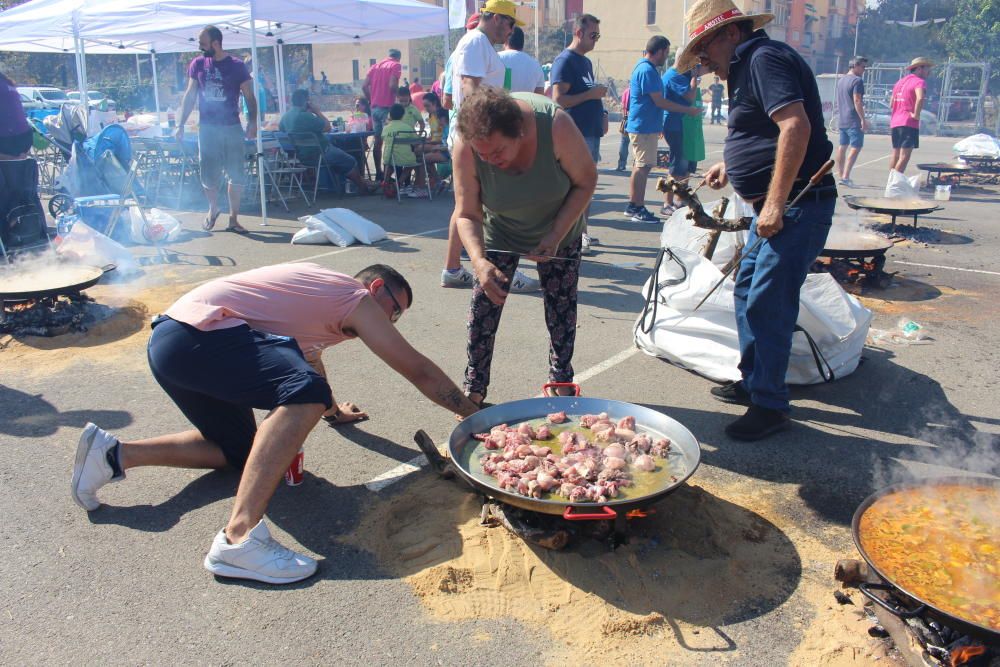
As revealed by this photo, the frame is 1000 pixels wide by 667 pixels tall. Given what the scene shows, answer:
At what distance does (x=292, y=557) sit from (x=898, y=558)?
2.15 m

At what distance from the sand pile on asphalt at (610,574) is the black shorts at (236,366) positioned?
0.70m

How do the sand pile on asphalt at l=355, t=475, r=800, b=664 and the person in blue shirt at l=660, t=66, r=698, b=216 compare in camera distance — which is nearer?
the sand pile on asphalt at l=355, t=475, r=800, b=664

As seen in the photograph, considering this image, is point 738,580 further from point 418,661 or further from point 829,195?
point 829,195

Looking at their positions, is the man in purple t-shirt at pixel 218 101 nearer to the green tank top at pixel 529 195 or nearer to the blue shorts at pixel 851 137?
the green tank top at pixel 529 195

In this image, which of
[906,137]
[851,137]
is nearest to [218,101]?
[906,137]

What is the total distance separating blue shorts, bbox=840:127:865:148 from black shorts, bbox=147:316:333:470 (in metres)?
12.1

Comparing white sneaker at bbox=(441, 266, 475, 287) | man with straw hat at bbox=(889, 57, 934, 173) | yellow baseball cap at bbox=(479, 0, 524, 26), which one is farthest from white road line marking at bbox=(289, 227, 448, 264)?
man with straw hat at bbox=(889, 57, 934, 173)

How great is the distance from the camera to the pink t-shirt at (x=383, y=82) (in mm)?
12883

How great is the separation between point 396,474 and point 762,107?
2.42 metres

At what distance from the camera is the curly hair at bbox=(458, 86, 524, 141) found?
324 centimetres

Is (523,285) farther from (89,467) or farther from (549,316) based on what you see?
(89,467)

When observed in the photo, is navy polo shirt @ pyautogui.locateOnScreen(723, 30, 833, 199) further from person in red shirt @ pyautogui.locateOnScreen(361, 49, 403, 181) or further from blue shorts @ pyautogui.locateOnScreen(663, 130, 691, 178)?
person in red shirt @ pyautogui.locateOnScreen(361, 49, 403, 181)

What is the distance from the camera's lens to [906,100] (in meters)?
11.4

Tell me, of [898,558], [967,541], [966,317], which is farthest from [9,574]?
[966,317]
